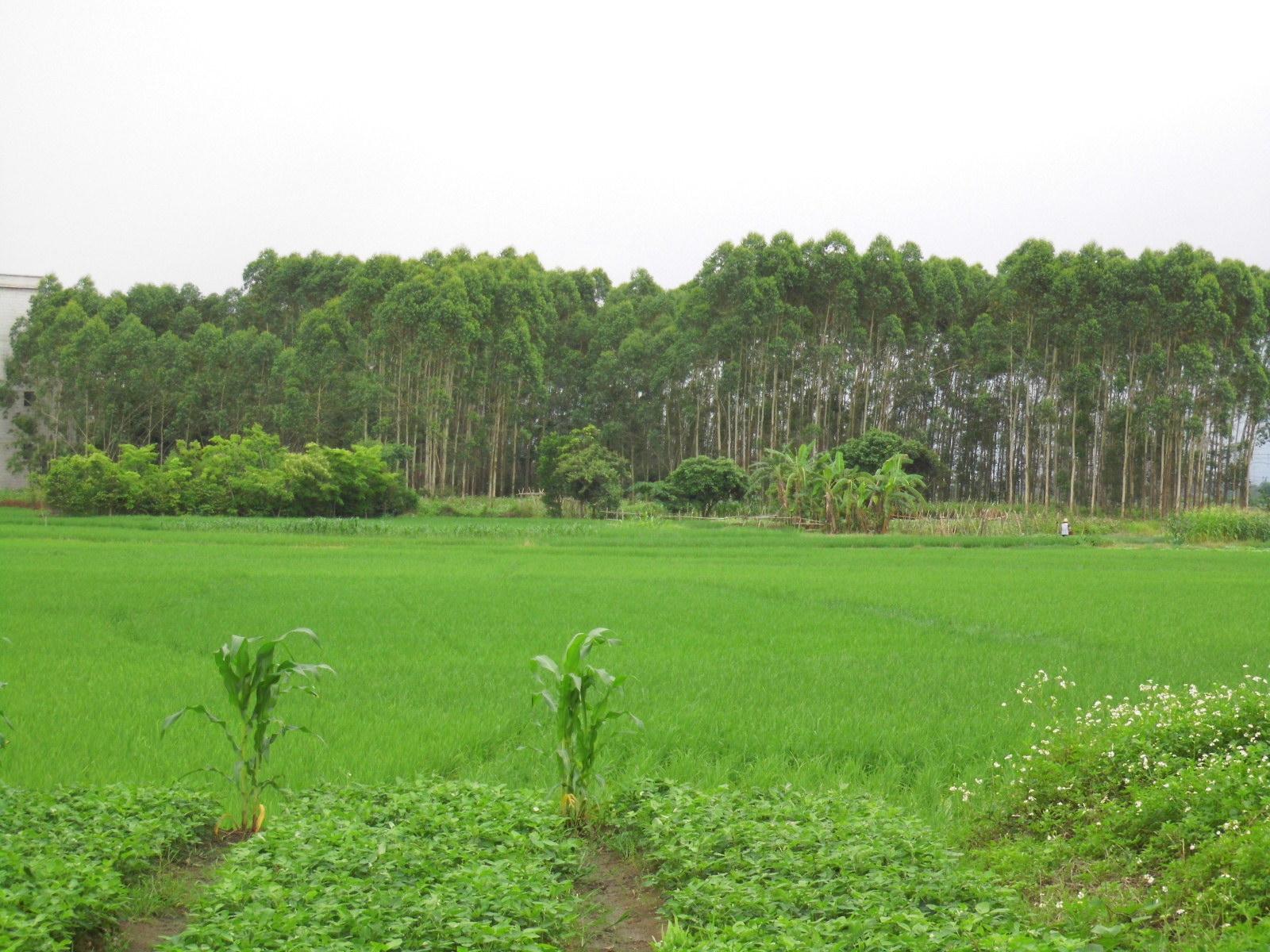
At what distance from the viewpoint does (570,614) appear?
1116 centimetres

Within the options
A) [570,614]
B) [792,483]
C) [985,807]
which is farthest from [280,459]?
[985,807]

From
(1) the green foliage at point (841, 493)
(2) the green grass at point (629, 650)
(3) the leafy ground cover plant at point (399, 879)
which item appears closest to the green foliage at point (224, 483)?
(2) the green grass at point (629, 650)

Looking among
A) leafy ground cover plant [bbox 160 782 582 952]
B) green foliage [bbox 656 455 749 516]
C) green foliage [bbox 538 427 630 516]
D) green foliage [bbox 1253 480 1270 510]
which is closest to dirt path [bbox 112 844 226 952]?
leafy ground cover plant [bbox 160 782 582 952]

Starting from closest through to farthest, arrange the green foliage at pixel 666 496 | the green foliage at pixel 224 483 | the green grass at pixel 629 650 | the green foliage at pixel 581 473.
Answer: the green grass at pixel 629 650, the green foliage at pixel 224 483, the green foliage at pixel 581 473, the green foliage at pixel 666 496

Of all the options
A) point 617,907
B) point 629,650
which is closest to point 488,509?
point 629,650

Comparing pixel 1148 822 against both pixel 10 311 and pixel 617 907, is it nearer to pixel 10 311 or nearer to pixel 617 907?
pixel 617 907

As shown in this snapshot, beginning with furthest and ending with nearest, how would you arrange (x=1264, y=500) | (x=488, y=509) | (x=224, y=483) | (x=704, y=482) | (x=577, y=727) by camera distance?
(x=1264, y=500) → (x=488, y=509) → (x=704, y=482) → (x=224, y=483) → (x=577, y=727)

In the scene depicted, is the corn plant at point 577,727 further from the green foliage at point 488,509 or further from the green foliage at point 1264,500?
the green foliage at point 1264,500

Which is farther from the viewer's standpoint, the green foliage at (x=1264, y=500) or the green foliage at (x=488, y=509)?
the green foliage at (x=1264, y=500)

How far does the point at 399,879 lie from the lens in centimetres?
342

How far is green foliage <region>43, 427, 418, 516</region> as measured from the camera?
3189 cm

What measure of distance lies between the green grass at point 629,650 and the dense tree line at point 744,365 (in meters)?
24.5

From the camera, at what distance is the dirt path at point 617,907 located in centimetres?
344

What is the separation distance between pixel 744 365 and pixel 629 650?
38.4 m
